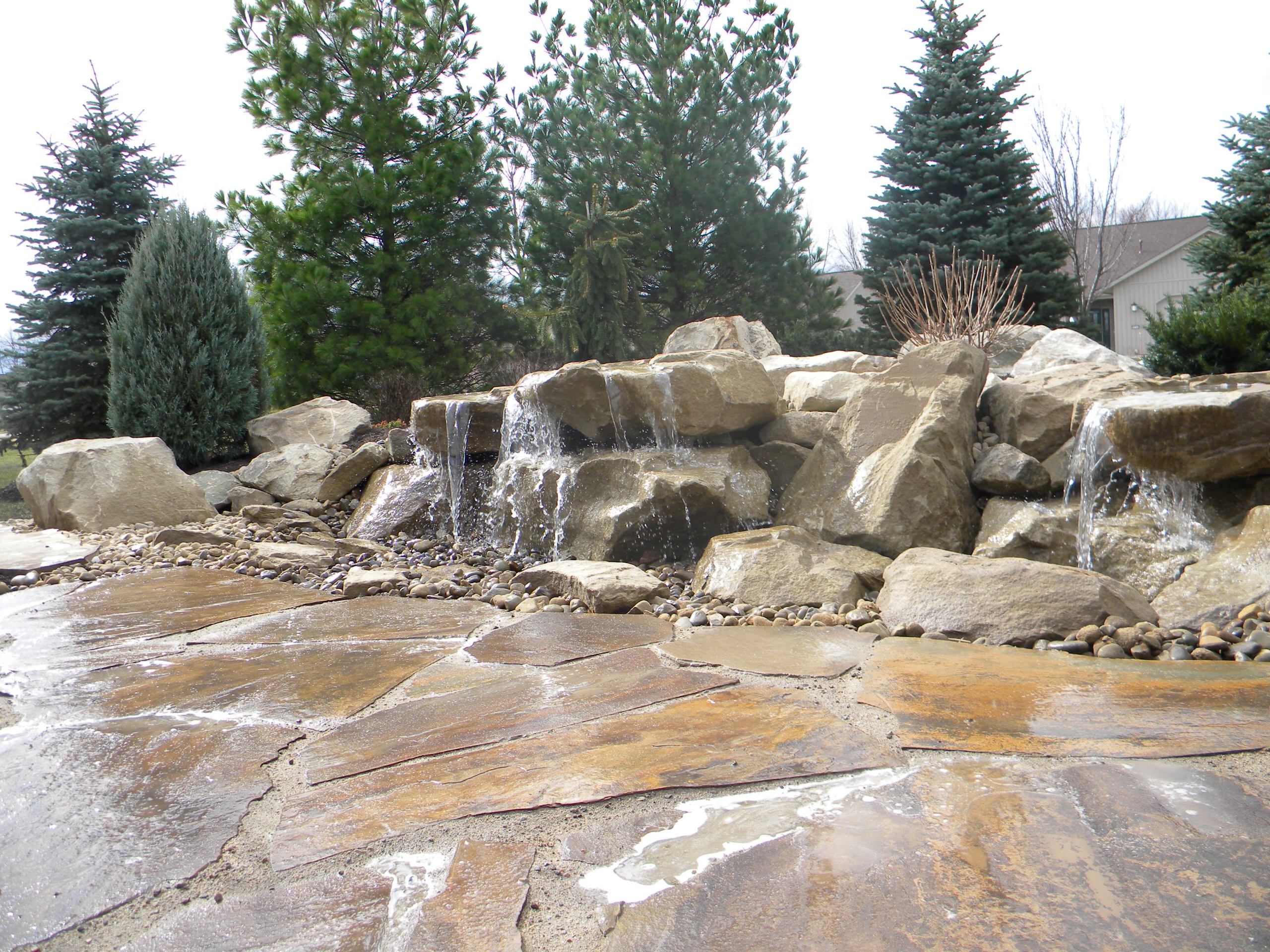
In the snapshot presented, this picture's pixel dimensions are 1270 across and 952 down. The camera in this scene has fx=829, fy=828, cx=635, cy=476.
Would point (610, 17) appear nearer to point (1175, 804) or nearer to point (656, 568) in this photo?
point (656, 568)

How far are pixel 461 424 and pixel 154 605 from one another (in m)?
2.66

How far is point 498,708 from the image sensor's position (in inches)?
72.1

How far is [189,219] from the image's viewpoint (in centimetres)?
762

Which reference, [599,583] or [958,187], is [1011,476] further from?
[958,187]

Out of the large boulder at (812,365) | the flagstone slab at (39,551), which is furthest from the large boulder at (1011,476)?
the flagstone slab at (39,551)

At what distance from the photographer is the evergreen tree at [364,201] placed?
9.95 metres

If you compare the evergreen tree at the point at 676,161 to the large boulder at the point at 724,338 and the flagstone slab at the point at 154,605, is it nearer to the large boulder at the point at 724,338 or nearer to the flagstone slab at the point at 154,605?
the large boulder at the point at 724,338

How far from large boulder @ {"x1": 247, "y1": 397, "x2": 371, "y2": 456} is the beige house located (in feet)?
68.8

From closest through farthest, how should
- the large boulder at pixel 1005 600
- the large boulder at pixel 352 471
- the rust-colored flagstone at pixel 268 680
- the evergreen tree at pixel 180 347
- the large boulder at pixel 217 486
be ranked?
the rust-colored flagstone at pixel 268 680
the large boulder at pixel 1005 600
the large boulder at pixel 352 471
the large boulder at pixel 217 486
the evergreen tree at pixel 180 347

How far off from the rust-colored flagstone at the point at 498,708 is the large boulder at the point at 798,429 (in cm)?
288

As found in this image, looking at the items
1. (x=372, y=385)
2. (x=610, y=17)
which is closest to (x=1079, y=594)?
(x=372, y=385)

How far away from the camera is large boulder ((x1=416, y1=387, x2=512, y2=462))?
18.1ft

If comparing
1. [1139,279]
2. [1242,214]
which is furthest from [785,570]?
[1139,279]

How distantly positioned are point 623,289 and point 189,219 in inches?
211
